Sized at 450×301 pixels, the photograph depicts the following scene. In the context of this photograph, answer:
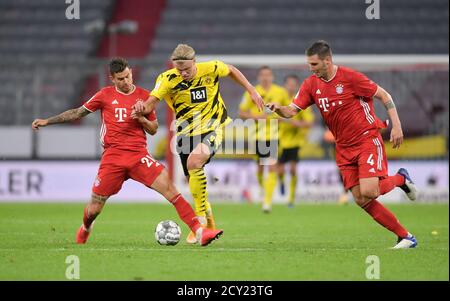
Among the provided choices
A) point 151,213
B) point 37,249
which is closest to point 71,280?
point 37,249

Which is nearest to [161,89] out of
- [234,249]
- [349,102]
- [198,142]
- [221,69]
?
[198,142]

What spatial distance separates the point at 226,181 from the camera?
60.4 ft

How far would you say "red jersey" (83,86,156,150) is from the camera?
31.3 ft

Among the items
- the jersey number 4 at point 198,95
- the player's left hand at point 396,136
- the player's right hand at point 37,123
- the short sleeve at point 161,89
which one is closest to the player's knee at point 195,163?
the jersey number 4 at point 198,95

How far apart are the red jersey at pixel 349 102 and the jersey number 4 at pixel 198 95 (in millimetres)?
1238

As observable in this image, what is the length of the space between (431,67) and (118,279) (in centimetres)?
1288

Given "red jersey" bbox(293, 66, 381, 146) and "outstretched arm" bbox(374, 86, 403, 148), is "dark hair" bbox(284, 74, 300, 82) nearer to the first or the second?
"red jersey" bbox(293, 66, 381, 146)

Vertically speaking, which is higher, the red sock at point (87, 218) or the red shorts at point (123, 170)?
the red shorts at point (123, 170)

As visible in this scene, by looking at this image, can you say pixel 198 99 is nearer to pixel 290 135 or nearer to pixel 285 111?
pixel 285 111

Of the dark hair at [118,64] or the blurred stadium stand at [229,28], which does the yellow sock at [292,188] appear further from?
the blurred stadium stand at [229,28]

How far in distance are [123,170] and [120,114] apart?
23.1 inches

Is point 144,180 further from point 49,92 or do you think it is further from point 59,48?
point 59,48

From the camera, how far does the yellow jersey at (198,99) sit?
9.65m

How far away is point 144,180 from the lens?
948 centimetres
